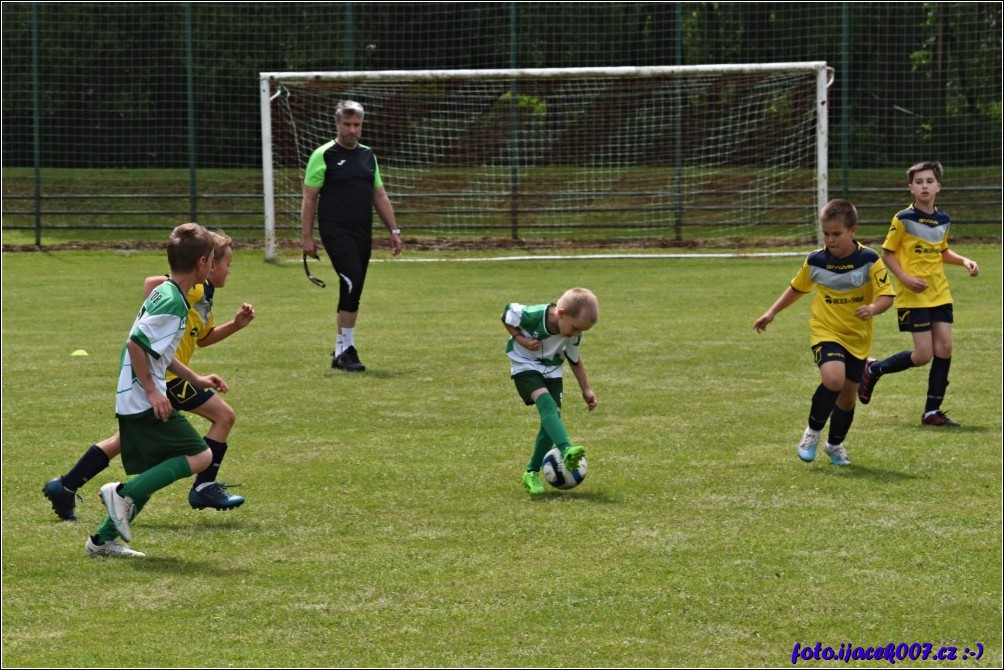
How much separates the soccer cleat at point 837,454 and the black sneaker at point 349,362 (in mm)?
5058

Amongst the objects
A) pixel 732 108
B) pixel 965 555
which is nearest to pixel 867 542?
pixel 965 555

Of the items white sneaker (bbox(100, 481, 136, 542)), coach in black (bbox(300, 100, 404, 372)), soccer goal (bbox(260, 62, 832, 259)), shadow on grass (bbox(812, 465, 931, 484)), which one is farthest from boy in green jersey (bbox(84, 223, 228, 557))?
soccer goal (bbox(260, 62, 832, 259))

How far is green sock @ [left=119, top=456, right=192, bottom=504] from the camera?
6.60 m

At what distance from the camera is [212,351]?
13922 mm

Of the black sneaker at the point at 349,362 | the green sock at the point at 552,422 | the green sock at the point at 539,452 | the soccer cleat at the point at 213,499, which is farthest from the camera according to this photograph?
the black sneaker at the point at 349,362

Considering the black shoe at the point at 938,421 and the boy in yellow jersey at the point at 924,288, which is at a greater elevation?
the boy in yellow jersey at the point at 924,288

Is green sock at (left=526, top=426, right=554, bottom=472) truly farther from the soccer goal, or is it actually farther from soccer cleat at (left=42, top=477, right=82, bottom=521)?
the soccer goal

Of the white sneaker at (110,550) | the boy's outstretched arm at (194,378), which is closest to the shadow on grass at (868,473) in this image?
the boy's outstretched arm at (194,378)

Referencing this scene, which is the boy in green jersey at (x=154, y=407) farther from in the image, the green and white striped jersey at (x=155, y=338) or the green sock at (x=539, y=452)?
the green sock at (x=539, y=452)

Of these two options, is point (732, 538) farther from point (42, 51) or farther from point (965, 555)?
point (42, 51)

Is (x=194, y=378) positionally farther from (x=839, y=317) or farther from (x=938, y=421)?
(x=938, y=421)

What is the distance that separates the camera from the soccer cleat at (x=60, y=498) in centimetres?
713

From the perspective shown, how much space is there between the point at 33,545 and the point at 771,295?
13.0 m

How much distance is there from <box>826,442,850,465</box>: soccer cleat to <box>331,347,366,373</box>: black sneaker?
506 centimetres
